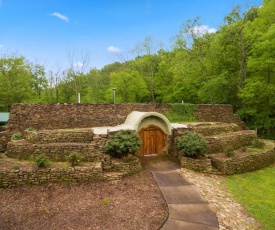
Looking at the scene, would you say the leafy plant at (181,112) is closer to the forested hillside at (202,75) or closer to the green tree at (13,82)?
the forested hillside at (202,75)

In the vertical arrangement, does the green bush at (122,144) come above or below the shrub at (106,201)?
above

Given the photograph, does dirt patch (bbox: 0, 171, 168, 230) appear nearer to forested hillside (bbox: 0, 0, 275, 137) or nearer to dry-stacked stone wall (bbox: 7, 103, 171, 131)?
dry-stacked stone wall (bbox: 7, 103, 171, 131)

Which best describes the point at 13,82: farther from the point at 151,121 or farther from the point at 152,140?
the point at 152,140

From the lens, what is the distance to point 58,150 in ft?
32.3

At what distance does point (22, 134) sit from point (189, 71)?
20.0 m

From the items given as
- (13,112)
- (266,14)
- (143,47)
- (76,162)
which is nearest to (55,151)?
(76,162)

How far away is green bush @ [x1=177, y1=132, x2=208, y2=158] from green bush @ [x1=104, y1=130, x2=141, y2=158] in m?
2.85

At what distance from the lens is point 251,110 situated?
1872cm

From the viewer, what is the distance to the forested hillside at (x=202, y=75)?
1808 cm

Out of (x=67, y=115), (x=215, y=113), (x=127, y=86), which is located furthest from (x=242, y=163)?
(x=127, y=86)

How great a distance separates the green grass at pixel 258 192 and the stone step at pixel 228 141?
2.05m

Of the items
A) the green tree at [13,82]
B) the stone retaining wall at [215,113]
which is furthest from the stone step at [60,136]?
the green tree at [13,82]

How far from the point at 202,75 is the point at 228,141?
13.8m

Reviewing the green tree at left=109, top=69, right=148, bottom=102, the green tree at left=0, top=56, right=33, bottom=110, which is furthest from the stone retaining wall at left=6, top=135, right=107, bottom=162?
the green tree at left=0, top=56, right=33, bottom=110
